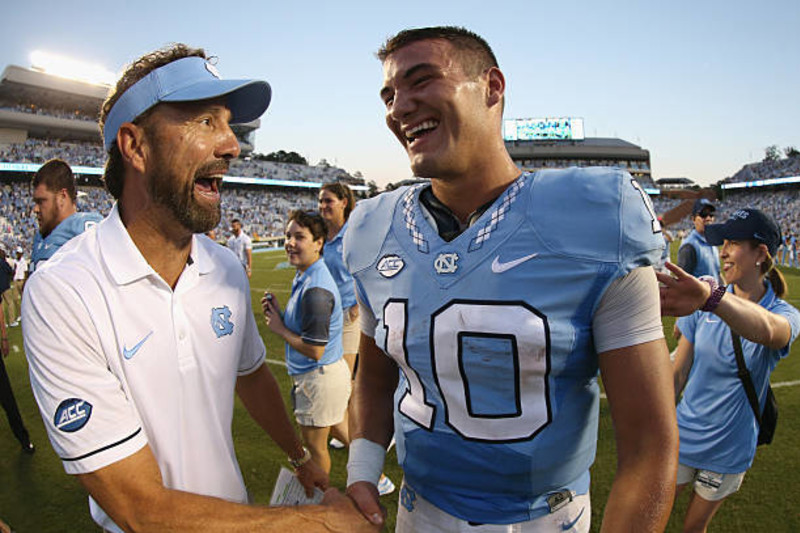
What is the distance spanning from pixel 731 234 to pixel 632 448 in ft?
7.39

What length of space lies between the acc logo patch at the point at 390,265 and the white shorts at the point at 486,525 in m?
0.75

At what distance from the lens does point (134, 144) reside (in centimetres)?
166

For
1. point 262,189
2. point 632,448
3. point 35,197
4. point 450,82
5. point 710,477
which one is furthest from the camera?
point 262,189

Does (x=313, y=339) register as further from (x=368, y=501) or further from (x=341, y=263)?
(x=368, y=501)

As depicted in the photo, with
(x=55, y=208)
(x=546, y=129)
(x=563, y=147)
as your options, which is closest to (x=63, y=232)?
(x=55, y=208)

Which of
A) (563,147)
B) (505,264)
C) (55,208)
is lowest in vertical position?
(505,264)

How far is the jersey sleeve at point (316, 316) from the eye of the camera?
3547mm

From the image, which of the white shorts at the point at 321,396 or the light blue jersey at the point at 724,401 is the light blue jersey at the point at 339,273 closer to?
the white shorts at the point at 321,396

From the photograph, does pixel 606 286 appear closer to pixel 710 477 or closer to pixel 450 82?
pixel 450 82

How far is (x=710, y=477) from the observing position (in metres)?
2.81

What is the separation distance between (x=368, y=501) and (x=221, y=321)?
81 centimetres

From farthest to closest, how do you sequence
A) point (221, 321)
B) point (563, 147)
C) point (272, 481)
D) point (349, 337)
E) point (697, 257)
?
point (563, 147)
point (697, 257)
point (349, 337)
point (272, 481)
point (221, 321)

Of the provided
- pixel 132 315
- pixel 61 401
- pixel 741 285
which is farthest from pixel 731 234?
pixel 61 401

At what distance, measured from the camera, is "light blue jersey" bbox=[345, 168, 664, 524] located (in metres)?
1.34
